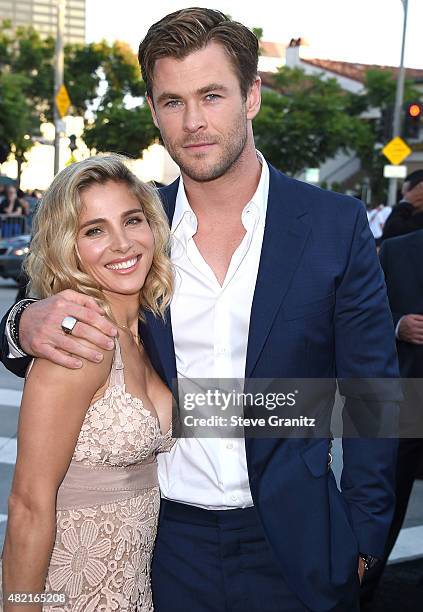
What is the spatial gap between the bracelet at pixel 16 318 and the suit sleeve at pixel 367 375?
983 mm

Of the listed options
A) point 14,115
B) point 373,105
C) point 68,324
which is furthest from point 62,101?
point 373,105

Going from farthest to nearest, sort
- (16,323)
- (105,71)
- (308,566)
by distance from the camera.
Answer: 1. (105,71)
2. (16,323)
3. (308,566)

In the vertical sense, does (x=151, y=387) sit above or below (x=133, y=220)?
below

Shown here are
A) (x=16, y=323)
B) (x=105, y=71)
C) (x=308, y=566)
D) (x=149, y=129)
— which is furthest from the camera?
(x=105, y=71)

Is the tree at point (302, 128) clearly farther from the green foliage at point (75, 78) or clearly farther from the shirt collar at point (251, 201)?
the shirt collar at point (251, 201)

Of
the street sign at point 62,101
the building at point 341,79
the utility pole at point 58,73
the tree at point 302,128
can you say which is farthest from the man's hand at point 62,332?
the building at point 341,79

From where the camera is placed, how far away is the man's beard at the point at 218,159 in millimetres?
2691

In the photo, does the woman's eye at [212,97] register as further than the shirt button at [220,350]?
Yes

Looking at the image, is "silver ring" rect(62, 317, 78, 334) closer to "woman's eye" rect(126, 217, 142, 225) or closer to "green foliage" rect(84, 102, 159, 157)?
"woman's eye" rect(126, 217, 142, 225)

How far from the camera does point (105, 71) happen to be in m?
47.6

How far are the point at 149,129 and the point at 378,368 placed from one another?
37.9 m

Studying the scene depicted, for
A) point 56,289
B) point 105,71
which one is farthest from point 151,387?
point 105,71

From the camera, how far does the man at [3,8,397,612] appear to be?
8.34 feet

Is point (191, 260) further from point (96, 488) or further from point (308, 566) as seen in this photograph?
point (308, 566)
